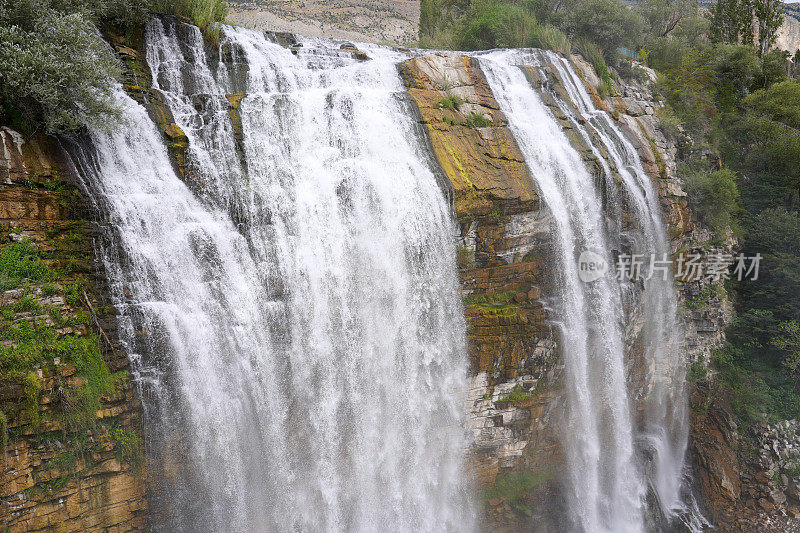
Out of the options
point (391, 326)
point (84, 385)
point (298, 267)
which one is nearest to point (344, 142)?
point (298, 267)

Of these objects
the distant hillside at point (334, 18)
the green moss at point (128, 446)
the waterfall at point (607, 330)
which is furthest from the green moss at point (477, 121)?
the distant hillside at point (334, 18)

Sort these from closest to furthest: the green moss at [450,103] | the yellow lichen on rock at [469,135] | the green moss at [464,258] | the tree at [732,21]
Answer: the green moss at [464,258] < the yellow lichen on rock at [469,135] < the green moss at [450,103] < the tree at [732,21]

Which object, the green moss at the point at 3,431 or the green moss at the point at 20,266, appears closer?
the green moss at the point at 3,431

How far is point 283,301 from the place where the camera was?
33.9 feet

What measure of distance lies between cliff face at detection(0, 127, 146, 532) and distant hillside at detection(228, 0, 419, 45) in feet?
98.7

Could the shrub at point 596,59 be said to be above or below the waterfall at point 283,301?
above

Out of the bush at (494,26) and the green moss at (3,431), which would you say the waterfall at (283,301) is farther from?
the bush at (494,26)

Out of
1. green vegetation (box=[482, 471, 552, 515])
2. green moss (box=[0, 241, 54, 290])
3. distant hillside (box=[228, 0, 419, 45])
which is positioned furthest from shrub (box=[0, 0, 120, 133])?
distant hillside (box=[228, 0, 419, 45])

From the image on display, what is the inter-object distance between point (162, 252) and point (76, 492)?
14.1ft

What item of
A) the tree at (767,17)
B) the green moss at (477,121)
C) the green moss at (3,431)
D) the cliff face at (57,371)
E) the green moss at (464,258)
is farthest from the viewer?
the tree at (767,17)

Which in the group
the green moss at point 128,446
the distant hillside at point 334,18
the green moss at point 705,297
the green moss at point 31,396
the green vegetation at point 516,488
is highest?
the distant hillside at point 334,18

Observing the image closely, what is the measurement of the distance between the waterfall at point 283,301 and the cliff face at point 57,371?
15.8 inches

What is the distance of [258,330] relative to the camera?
996cm

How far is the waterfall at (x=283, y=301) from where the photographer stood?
30.3ft
